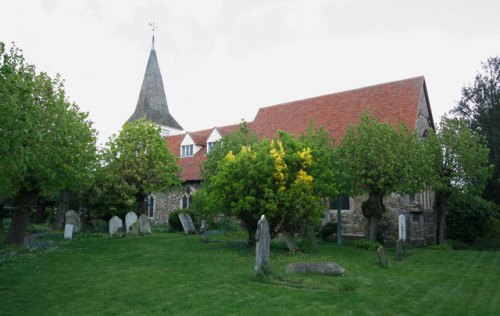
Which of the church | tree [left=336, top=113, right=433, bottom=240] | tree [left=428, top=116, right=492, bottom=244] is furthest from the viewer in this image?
the church

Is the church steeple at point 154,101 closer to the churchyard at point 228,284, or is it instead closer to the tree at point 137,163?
the tree at point 137,163

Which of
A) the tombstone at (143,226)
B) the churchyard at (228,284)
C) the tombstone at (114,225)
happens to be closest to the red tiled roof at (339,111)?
the tombstone at (143,226)

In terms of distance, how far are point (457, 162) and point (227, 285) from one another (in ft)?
54.0

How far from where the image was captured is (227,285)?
9875mm

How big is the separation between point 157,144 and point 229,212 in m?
10.1

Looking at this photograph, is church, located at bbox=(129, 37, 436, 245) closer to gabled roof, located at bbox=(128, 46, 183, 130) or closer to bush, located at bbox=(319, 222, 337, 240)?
bush, located at bbox=(319, 222, 337, 240)

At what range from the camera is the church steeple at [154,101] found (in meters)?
43.5

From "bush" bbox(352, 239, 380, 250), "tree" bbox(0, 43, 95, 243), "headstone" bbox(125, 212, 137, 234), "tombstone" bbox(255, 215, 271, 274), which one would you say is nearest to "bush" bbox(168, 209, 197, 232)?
"headstone" bbox(125, 212, 137, 234)

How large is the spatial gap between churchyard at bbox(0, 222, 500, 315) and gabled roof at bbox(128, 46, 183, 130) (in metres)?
28.3

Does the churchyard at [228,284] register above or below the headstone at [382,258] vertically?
below

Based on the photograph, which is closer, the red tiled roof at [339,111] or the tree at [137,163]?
the tree at [137,163]

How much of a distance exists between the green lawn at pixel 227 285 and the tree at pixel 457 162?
6305 millimetres

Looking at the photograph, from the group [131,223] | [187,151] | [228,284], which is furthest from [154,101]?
[228,284]

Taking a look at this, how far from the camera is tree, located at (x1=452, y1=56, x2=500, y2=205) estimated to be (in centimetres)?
3072
